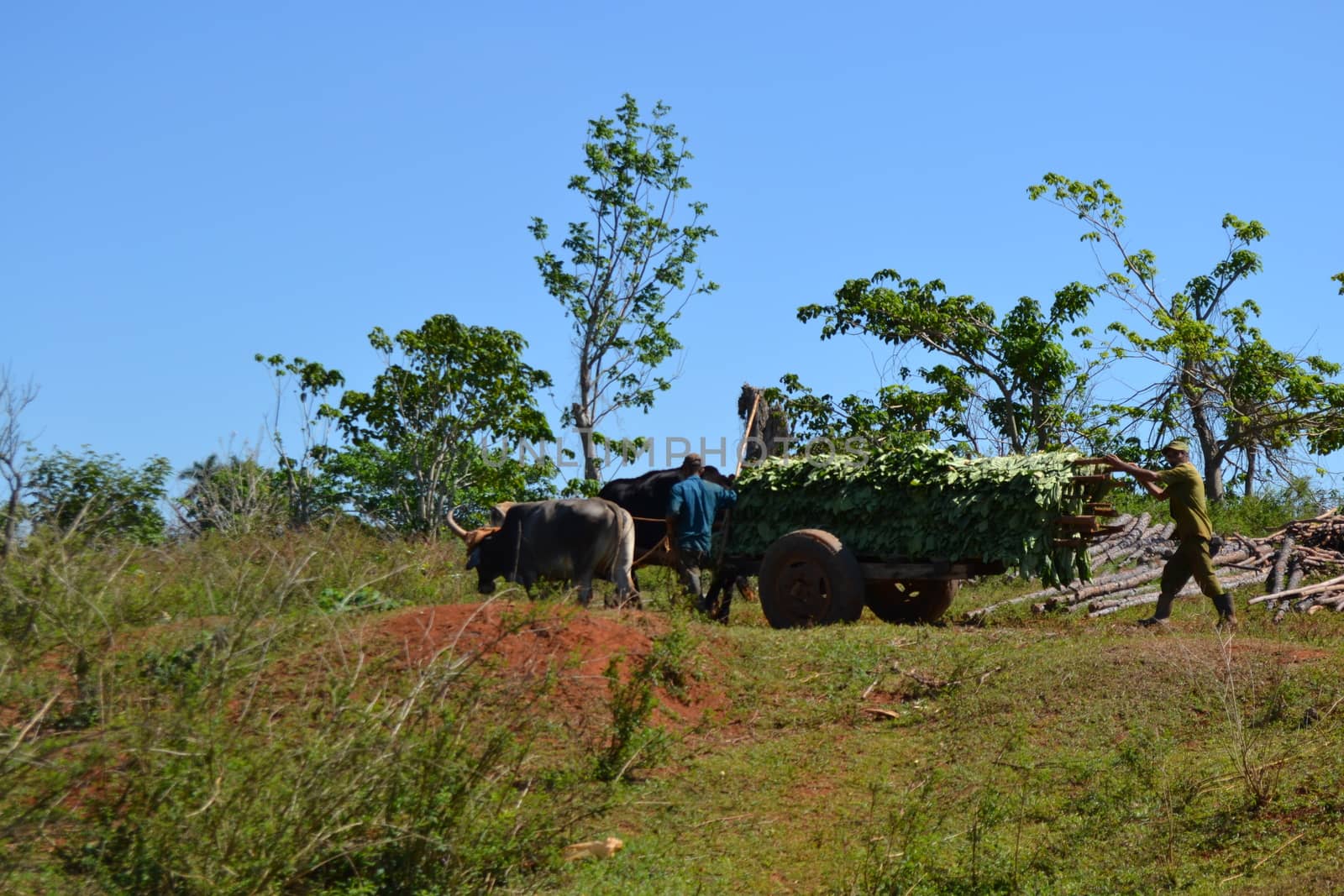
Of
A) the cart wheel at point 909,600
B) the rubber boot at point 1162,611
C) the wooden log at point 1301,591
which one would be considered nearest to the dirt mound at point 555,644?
the cart wheel at point 909,600

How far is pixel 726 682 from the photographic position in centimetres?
917

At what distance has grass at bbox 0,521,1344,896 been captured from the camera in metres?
5.38

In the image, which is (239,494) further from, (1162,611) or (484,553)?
(1162,611)

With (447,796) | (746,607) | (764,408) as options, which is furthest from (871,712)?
(764,408)

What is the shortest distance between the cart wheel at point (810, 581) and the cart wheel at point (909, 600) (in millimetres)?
757

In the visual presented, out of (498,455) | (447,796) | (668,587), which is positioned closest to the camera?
(447,796)

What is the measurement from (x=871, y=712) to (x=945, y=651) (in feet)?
4.18

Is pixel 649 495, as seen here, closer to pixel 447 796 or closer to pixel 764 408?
pixel 764 408

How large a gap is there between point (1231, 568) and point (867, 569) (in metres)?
5.90

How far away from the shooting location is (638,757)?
24.8 ft

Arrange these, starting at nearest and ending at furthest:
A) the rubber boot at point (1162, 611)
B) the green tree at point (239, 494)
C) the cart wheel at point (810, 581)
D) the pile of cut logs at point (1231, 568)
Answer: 1. the rubber boot at point (1162, 611)
2. the cart wheel at point (810, 581)
3. the pile of cut logs at point (1231, 568)
4. the green tree at point (239, 494)

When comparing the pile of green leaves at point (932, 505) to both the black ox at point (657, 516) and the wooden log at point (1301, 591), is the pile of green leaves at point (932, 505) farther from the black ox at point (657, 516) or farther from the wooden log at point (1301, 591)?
the wooden log at point (1301, 591)

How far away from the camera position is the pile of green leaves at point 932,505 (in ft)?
35.7

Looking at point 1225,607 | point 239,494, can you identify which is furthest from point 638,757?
point 239,494
